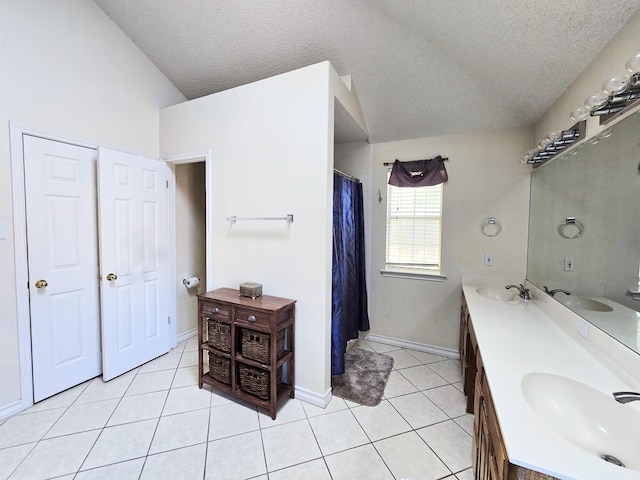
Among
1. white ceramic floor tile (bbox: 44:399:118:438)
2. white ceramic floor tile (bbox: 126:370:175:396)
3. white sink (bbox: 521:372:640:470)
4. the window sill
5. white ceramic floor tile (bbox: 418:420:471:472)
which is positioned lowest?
white ceramic floor tile (bbox: 418:420:471:472)

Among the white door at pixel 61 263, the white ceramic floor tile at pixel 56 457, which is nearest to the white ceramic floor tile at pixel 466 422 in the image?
the white ceramic floor tile at pixel 56 457

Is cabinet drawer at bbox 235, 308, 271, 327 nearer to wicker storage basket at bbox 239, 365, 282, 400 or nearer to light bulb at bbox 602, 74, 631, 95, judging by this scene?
wicker storage basket at bbox 239, 365, 282, 400

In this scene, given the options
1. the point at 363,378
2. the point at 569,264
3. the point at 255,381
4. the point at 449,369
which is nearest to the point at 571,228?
the point at 569,264

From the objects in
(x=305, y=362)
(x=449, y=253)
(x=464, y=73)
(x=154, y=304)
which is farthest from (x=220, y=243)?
(x=464, y=73)

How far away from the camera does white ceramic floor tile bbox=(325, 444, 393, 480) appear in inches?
57.6

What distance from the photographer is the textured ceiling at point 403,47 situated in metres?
1.51

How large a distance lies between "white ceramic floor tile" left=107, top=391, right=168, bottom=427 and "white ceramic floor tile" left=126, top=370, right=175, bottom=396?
65 millimetres

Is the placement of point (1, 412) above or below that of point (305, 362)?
below

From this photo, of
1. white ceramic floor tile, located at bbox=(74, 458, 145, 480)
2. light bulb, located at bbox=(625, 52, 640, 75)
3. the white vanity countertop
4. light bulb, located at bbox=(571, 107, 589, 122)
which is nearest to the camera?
the white vanity countertop

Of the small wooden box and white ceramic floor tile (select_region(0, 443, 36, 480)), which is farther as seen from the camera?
the small wooden box

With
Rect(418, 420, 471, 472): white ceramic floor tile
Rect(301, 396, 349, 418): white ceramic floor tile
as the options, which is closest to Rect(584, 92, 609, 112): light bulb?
Rect(418, 420, 471, 472): white ceramic floor tile

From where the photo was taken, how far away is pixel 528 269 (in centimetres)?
245

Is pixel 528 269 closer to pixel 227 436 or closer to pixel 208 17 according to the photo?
pixel 227 436

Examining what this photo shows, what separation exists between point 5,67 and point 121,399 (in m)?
2.55
